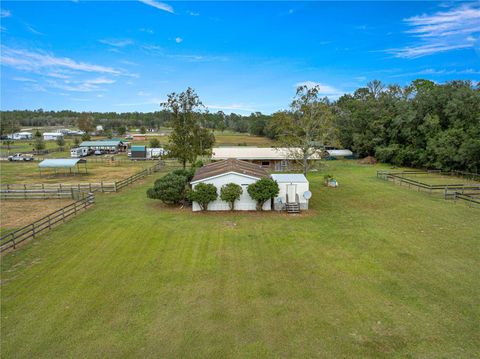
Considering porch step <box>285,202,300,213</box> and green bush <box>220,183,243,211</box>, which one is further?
porch step <box>285,202,300,213</box>

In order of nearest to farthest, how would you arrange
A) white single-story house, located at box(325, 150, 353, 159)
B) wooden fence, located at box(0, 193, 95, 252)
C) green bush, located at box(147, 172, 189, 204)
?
wooden fence, located at box(0, 193, 95, 252) < green bush, located at box(147, 172, 189, 204) < white single-story house, located at box(325, 150, 353, 159)

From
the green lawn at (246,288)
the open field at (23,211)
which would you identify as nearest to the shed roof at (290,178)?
the green lawn at (246,288)

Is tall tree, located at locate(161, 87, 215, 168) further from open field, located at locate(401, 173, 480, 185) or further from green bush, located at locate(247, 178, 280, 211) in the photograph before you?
open field, located at locate(401, 173, 480, 185)

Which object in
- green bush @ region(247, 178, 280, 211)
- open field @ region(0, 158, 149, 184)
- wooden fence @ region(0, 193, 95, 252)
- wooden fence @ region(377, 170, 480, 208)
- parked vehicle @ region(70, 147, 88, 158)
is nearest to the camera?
wooden fence @ region(0, 193, 95, 252)

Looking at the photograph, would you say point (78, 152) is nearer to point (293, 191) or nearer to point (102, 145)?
point (102, 145)

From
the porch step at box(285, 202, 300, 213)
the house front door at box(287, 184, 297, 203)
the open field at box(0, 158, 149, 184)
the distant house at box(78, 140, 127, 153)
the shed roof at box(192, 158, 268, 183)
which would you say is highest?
the distant house at box(78, 140, 127, 153)

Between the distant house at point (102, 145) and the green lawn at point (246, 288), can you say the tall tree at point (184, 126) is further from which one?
the distant house at point (102, 145)

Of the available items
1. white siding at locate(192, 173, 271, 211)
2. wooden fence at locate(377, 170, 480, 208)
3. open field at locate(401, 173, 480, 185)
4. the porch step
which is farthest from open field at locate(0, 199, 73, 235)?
open field at locate(401, 173, 480, 185)

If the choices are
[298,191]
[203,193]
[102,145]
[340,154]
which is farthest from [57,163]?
[340,154]
